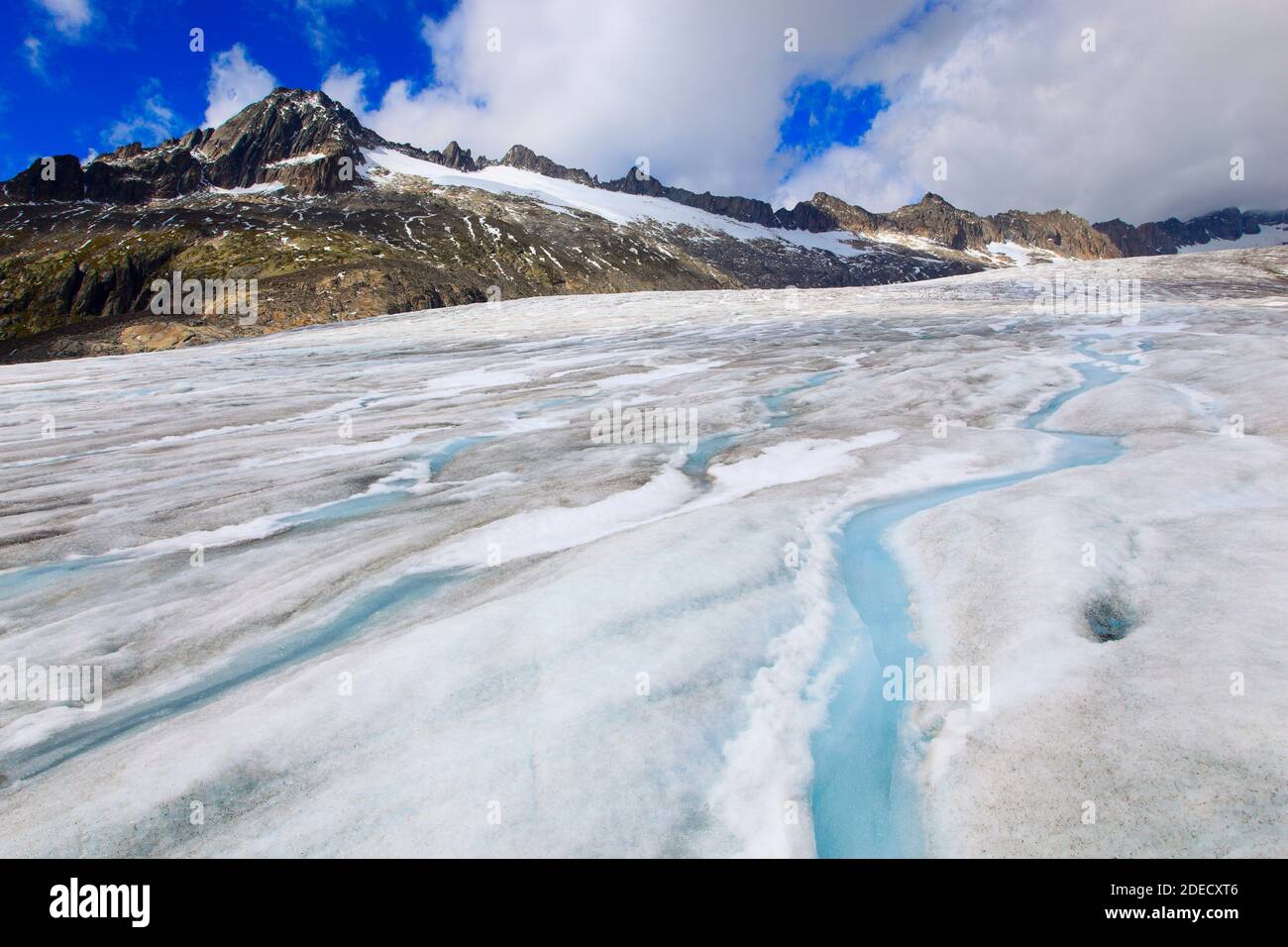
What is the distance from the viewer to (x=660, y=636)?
5.98 meters

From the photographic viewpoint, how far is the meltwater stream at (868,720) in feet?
14.3

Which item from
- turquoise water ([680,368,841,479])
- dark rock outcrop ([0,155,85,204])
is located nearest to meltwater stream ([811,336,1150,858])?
turquoise water ([680,368,841,479])

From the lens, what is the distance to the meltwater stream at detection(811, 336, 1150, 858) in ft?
14.3

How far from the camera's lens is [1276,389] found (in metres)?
13.0

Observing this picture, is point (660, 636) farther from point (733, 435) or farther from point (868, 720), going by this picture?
point (733, 435)

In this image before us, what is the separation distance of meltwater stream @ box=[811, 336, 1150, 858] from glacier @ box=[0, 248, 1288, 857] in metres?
0.03

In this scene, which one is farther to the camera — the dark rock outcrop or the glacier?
the dark rock outcrop

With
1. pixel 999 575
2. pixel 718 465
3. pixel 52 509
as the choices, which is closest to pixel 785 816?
pixel 999 575

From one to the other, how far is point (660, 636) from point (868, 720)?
1.93 meters

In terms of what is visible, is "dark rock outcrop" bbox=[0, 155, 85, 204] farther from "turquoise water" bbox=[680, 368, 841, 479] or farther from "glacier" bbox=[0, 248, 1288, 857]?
"turquoise water" bbox=[680, 368, 841, 479]

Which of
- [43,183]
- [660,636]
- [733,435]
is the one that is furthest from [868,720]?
[43,183]

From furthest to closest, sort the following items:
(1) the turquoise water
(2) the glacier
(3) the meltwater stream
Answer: (1) the turquoise water
(3) the meltwater stream
(2) the glacier

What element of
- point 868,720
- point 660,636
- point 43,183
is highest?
point 43,183
